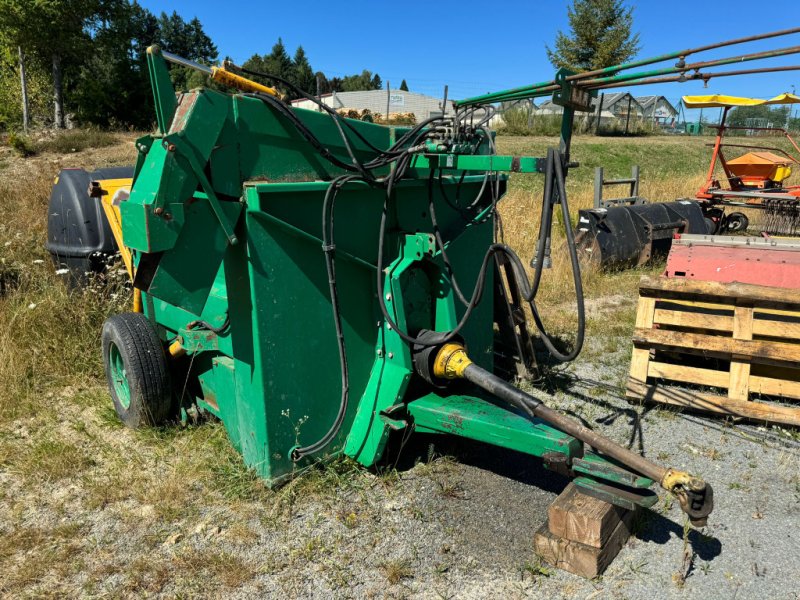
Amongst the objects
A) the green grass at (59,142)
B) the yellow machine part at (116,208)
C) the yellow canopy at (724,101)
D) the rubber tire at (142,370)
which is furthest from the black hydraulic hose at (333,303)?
the green grass at (59,142)

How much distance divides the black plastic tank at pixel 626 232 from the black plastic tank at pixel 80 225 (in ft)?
18.7

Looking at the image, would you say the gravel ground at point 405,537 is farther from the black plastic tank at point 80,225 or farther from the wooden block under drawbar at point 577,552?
the black plastic tank at point 80,225

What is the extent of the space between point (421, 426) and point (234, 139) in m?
1.72

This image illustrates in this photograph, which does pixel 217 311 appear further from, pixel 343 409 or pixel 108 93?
pixel 108 93

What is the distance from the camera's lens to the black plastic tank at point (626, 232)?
8.09 m

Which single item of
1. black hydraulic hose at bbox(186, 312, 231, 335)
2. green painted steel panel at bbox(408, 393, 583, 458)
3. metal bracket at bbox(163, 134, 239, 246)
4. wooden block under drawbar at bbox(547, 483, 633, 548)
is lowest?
wooden block under drawbar at bbox(547, 483, 633, 548)

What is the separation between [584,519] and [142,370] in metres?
2.59

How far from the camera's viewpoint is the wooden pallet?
398cm

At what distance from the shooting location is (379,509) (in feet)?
10.1

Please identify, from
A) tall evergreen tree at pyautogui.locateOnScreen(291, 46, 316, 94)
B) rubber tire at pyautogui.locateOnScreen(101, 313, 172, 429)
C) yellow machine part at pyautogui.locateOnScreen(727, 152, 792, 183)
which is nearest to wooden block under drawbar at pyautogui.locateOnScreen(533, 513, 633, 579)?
rubber tire at pyautogui.locateOnScreen(101, 313, 172, 429)

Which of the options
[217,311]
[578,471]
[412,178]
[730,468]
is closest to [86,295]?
[217,311]

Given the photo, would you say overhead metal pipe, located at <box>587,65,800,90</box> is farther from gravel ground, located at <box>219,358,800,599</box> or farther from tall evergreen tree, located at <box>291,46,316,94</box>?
tall evergreen tree, located at <box>291,46,316,94</box>

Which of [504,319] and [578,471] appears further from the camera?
[504,319]

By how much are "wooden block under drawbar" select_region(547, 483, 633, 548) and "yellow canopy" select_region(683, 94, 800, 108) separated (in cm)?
950
